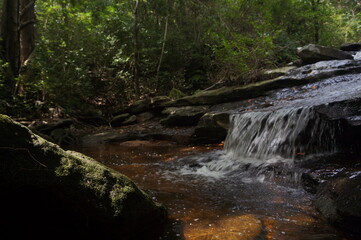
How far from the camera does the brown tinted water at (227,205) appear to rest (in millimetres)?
2379

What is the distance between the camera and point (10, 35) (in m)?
9.73

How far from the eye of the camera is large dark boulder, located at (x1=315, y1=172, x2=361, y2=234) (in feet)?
7.78

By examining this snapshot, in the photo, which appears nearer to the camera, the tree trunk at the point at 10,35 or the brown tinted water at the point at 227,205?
the brown tinted water at the point at 227,205

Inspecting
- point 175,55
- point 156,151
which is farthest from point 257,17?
point 156,151

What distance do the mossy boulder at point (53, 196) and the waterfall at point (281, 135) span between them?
3851 mm

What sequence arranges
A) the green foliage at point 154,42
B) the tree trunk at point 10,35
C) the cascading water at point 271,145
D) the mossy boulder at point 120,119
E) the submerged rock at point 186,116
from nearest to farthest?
the cascading water at point 271,145 < the submerged rock at point 186,116 < the tree trunk at point 10,35 < the mossy boulder at point 120,119 < the green foliage at point 154,42

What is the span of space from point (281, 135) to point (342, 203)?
298cm

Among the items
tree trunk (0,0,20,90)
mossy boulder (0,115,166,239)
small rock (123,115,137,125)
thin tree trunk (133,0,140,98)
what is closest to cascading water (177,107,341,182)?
mossy boulder (0,115,166,239)

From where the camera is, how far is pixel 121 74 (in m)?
13.0

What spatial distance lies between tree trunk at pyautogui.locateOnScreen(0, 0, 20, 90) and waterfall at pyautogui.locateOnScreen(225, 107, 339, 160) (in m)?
8.08

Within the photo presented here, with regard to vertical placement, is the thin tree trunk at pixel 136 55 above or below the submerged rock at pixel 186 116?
above

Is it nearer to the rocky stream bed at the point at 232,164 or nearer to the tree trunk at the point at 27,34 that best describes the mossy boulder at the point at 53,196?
the rocky stream bed at the point at 232,164

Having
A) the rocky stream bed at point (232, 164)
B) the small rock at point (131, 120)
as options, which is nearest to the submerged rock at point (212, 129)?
the rocky stream bed at point (232, 164)

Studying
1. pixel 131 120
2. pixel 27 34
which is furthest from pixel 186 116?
pixel 27 34
